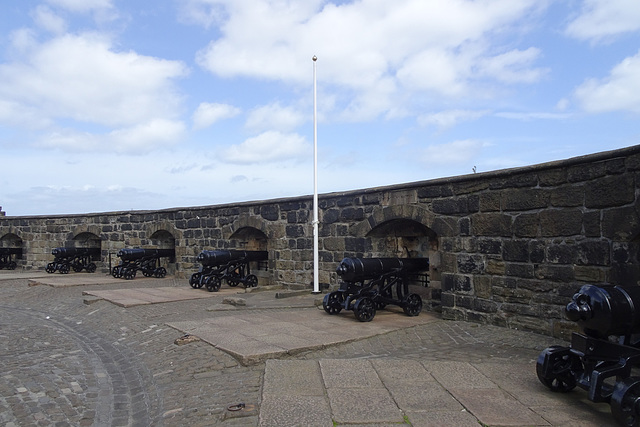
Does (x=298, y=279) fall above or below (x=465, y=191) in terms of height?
below

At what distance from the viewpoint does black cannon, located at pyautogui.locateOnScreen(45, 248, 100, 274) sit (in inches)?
639

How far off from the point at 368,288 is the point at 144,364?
3.18 m

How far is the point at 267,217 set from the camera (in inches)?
448

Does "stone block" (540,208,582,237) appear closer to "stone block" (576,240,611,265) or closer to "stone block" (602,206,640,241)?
"stone block" (576,240,611,265)

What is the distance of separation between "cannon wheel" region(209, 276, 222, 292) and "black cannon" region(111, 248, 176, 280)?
13.2ft

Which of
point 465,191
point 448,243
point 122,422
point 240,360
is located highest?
point 465,191

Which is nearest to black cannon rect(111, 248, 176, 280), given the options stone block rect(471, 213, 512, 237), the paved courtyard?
the paved courtyard

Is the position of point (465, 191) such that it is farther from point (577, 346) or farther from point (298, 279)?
point (298, 279)

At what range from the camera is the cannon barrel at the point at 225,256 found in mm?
11039

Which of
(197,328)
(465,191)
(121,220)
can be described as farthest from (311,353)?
(121,220)

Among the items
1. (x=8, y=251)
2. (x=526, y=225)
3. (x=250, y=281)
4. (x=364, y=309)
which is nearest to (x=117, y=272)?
(x=250, y=281)

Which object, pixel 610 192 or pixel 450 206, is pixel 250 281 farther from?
pixel 610 192

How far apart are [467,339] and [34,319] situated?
700 cm

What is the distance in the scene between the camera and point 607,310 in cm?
338
